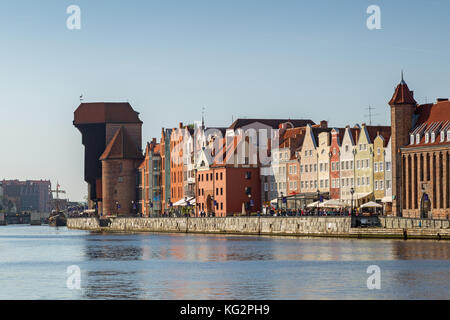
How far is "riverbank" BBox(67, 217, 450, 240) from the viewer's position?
98688 millimetres

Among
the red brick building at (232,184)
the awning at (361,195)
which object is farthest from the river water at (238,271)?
the red brick building at (232,184)

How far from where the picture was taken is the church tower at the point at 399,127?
129m

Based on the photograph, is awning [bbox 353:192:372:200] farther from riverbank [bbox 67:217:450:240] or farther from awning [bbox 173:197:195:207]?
awning [bbox 173:197:195:207]

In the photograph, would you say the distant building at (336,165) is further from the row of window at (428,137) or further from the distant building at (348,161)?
the row of window at (428,137)

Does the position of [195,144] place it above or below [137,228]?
above

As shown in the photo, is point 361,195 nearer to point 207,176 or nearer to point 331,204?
point 331,204

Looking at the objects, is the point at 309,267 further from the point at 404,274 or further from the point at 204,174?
the point at 204,174

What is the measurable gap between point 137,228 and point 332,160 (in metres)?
42.0

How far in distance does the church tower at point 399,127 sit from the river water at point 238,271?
22.7 metres
